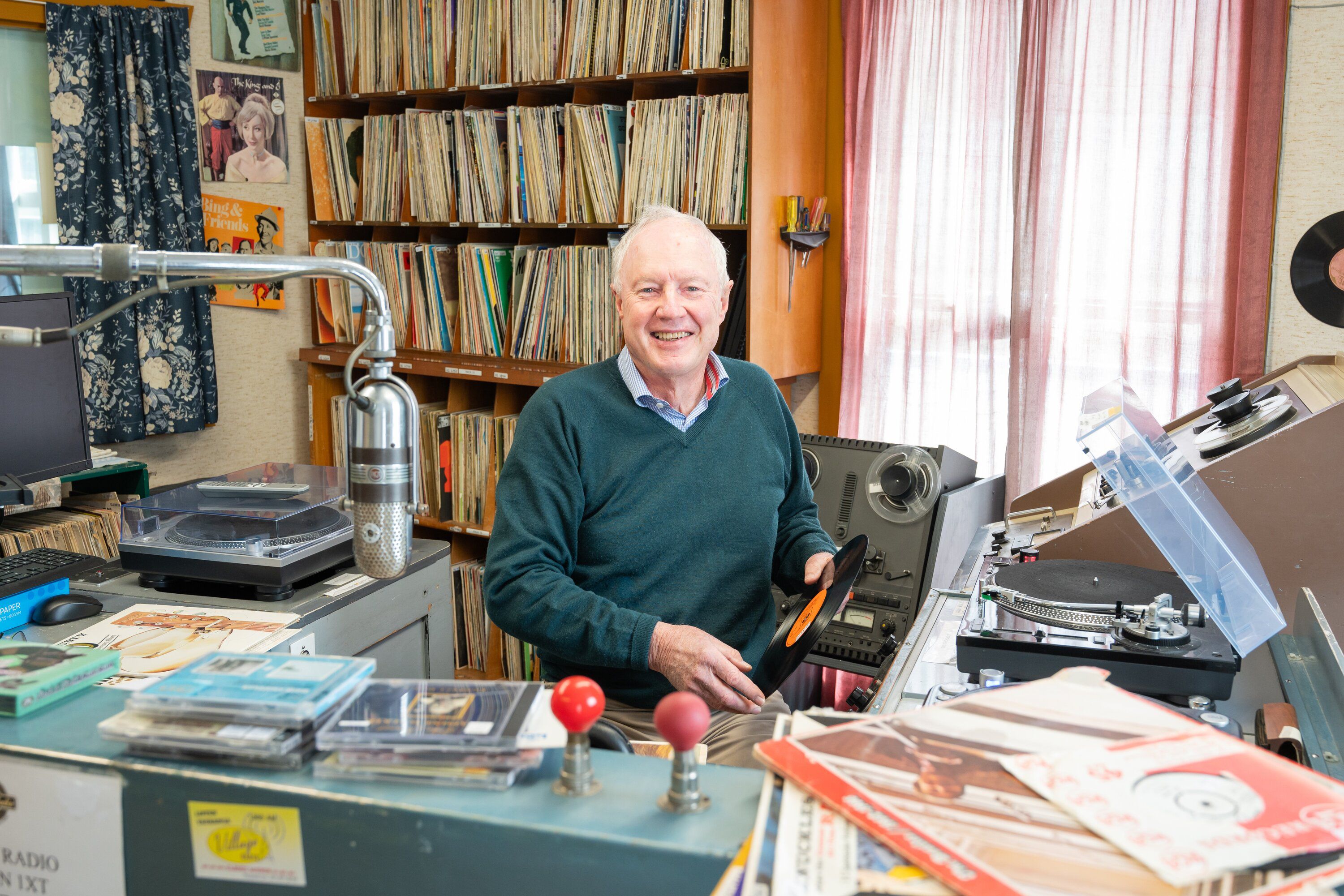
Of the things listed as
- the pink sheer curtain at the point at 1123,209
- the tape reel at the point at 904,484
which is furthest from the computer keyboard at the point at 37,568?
the pink sheer curtain at the point at 1123,209

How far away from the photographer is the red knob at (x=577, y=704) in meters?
0.76

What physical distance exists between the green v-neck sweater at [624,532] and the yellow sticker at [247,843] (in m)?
0.81

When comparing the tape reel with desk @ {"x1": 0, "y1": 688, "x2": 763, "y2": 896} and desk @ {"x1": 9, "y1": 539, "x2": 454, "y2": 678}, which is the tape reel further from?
desk @ {"x1": 0, "y1": 688, "x2": 763, "y2": 896}

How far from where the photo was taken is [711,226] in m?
2.72

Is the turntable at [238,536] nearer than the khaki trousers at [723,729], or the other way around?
the khaki trousers at [723,729]

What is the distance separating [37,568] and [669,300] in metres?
1.17

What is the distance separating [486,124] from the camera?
3.07m

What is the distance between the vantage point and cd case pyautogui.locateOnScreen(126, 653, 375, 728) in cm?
84

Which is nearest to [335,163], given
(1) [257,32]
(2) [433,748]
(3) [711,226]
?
(1) [257,32]

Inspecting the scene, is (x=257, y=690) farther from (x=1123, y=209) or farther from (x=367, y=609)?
(x=1123, y=209)

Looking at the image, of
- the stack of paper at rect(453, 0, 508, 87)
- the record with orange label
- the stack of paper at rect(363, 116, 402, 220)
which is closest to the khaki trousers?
the record with orange label

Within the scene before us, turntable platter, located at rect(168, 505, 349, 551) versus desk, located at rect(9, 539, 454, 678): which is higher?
turntable platter, located at rect(168, 505, 349, 551)

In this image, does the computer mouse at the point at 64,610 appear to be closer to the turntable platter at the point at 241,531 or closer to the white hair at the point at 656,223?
the turntable platter at the point at 241,531

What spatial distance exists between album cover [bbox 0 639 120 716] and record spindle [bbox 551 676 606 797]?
1.71 feet
